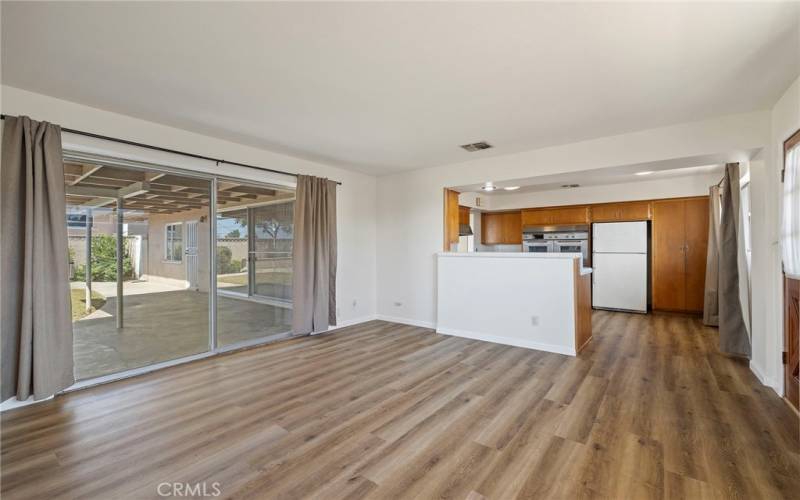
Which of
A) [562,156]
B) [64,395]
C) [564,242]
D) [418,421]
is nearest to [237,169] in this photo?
[64,395]

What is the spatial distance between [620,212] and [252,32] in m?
6.72

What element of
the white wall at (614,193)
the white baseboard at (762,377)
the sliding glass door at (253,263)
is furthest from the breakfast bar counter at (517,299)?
the white wall at (614,193)

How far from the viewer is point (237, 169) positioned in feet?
13.4

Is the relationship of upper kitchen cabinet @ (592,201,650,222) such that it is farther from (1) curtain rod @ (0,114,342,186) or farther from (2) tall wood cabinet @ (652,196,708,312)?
(1) curtain rod @ (0,114,342,186)

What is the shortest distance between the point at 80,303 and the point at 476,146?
14.3ft

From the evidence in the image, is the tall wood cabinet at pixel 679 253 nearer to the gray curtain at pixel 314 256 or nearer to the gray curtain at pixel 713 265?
the gray curtain at pixel 713 265

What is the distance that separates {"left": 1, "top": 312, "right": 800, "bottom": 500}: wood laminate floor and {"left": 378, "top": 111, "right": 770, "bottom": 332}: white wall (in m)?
1.97

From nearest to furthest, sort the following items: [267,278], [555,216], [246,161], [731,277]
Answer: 1. [731,277]
2. [246,161]
3. [267,278]
4. [555,216]

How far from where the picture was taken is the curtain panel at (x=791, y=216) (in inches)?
95.7

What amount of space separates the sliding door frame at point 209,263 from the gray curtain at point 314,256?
294 millimetres

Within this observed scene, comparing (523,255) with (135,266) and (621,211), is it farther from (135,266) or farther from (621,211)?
(135,266)

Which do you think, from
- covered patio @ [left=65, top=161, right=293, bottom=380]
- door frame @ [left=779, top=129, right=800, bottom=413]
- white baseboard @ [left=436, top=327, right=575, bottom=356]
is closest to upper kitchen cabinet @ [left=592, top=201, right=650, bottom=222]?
white baseboard @ [left=436, top=327, right=575, bottom=356]

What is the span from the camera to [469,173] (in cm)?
491

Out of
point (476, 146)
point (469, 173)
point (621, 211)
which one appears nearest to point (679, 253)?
point (621, 211)
